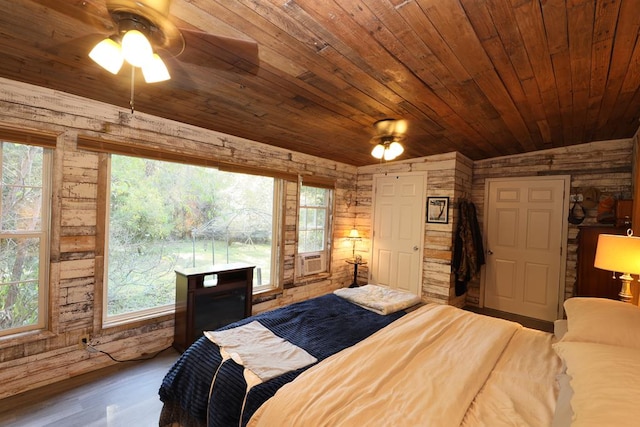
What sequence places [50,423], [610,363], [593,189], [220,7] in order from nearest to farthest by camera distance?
[610,363], [220,7], [50,423], [593,189]

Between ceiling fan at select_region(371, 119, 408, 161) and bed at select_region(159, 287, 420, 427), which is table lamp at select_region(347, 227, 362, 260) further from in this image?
bed at select_region(159, 287, 420, 427)

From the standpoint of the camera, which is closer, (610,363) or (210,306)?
(610,363)

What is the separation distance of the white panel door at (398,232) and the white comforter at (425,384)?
2455 millimetres

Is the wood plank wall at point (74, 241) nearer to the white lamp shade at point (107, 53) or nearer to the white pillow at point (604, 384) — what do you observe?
the white lamp shade at point (107, 53)

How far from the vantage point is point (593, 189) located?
3.56 metres

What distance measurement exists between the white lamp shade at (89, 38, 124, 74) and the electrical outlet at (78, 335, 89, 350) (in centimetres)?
216

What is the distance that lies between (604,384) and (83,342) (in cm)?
322

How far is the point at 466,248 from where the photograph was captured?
157 inches

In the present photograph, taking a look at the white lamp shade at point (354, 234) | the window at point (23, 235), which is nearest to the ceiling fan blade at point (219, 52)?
the window at point (23, 235)

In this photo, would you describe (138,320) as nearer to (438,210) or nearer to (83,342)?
(83,342)

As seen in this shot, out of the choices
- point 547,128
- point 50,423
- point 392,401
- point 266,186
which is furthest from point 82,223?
point 547,128

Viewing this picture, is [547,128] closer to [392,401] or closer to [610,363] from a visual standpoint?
[610,363]

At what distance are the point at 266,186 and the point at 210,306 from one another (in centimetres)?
157

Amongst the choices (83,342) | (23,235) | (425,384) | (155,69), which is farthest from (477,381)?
(23,235)
